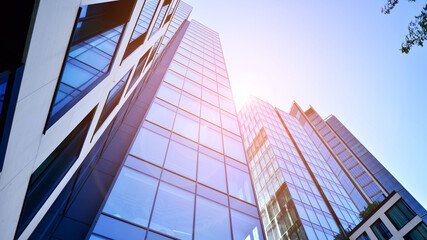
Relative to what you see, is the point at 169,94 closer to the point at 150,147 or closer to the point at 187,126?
the point at 187,126

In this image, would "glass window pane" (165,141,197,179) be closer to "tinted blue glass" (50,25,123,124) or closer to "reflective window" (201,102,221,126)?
"reflective window" (201,102,221,126)

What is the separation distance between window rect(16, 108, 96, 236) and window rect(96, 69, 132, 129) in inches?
63.0

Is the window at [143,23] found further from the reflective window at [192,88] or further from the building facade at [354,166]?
the building facade at [354,166]

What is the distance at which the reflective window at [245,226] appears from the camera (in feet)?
27.6

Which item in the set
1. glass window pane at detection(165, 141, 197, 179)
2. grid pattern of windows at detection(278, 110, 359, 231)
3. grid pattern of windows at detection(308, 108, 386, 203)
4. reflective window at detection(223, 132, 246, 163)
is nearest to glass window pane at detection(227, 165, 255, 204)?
reflective window at detection(223, 132, 246, 163)

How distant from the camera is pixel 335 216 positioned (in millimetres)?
28547

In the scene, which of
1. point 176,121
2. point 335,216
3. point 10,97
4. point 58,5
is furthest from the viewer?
point 335,216

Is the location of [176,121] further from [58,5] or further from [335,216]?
[335,216]

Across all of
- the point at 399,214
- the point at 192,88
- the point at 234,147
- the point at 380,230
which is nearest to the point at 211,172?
the point at 234,147

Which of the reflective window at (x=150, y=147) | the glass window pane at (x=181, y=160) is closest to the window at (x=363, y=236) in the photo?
the glass window pane at (x=181, y=160)

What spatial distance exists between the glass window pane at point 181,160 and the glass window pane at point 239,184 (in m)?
2.00

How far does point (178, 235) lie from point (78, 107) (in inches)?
202

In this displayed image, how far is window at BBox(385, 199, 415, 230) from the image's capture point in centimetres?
2634

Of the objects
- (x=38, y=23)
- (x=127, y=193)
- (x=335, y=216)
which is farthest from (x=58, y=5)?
(x=335, y=216)
